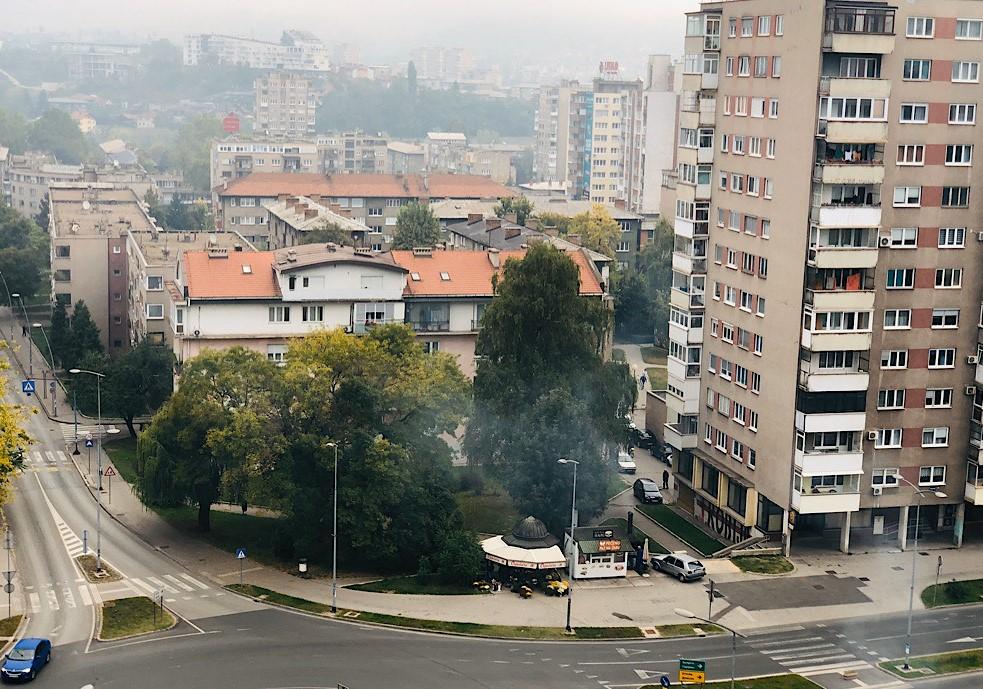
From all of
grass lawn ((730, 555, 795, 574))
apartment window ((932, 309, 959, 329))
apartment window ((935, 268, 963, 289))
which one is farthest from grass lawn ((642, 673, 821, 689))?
apartment window ((935, 268, 963, 289))

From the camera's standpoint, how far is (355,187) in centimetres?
16100

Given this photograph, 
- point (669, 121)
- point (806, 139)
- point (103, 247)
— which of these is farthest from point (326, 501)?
point (669, 121)

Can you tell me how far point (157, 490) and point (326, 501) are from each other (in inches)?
363

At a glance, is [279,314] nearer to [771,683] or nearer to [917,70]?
[917,70]

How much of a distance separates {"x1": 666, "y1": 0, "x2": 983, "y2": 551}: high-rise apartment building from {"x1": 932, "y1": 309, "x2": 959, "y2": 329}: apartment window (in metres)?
0.08

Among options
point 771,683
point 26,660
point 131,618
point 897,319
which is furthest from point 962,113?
point 26,660

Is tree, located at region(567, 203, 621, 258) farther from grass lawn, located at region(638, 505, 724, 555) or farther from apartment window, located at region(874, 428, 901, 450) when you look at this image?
Answer: apartment window, located at region(874, 428, 901, 450)

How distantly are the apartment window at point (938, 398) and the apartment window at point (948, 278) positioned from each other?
507cm

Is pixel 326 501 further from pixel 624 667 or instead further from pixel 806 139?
pixel 806 139

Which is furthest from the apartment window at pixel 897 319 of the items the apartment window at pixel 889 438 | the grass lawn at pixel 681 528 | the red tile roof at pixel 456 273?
the red tile roof at pixel 456 273

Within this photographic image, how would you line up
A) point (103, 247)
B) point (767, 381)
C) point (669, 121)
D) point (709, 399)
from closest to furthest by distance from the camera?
point (767, 381) < point (709, 399) < point (103, 247) < point (669, 121)

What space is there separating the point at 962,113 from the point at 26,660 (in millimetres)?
47195

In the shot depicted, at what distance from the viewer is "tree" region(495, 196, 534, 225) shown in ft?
452

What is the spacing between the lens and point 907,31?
212ft
